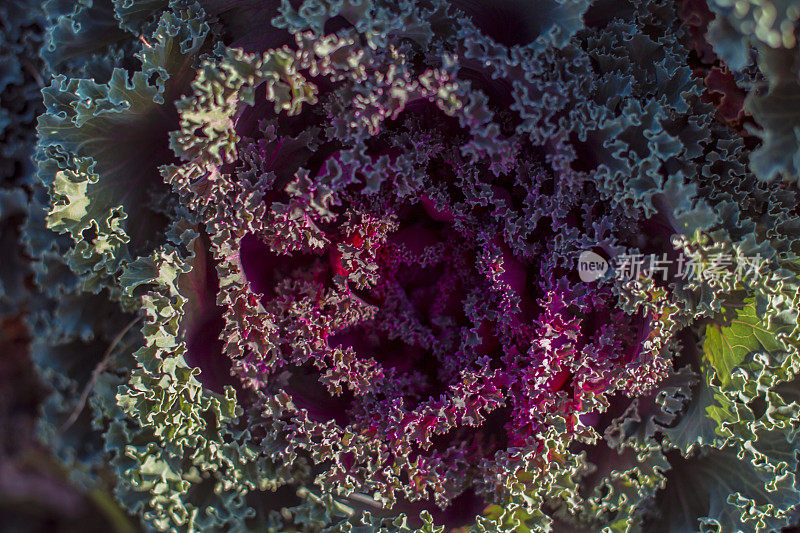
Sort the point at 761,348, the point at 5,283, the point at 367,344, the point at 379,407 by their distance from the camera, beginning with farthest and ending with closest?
the point at 5,283 → the point at 367,344 → the point at 379,407 → the point at 761,348

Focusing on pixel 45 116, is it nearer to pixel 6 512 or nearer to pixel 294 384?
pixel 294 384

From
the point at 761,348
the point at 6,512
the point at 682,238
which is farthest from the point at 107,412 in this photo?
the point at 6,512

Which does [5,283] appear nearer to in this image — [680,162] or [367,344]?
[367,344]

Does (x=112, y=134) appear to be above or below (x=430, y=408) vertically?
above

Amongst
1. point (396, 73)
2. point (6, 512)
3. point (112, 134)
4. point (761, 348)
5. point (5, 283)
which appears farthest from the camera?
point (6, 512)

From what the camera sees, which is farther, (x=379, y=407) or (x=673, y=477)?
(x=673, y=477)

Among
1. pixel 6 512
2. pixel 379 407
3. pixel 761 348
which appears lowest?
pixel 6 512
